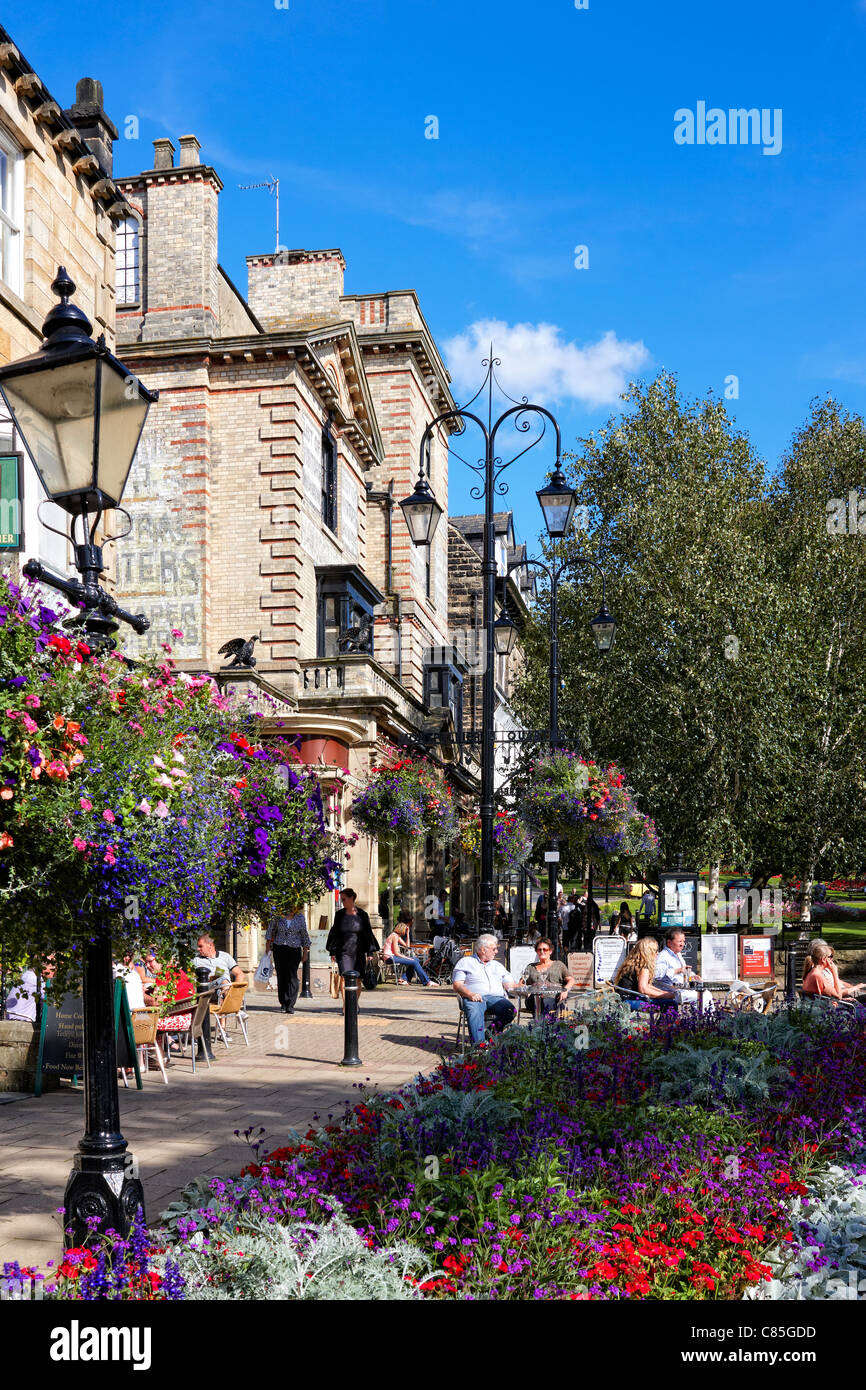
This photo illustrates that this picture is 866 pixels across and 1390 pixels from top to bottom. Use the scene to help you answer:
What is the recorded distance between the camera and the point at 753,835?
29281mm

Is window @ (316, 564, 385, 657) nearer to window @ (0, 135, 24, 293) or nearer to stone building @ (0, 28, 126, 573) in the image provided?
stone building @ (0, 28, 126, 573)

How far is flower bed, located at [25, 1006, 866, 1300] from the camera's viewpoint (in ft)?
15.5

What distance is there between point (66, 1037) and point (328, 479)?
19960mm

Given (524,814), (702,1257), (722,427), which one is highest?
(722,427)

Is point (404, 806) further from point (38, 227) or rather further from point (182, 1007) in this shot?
point (38, 227)

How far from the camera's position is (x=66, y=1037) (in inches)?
420

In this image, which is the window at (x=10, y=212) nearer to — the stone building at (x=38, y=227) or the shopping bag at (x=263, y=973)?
the stone building at (x=38, y=227)

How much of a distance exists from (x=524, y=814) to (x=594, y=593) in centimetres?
1341

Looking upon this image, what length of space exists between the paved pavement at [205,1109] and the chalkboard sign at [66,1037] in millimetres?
263

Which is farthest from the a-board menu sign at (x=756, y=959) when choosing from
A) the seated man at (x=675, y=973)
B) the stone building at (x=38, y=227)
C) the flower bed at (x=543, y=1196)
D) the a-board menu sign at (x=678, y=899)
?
the stone building at (x=38, y=227)
